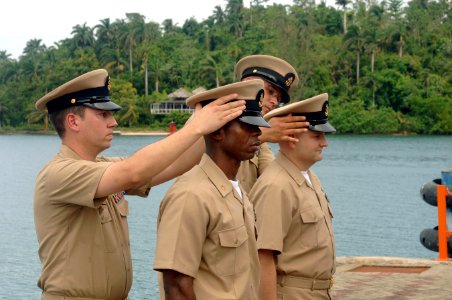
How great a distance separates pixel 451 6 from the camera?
328ft

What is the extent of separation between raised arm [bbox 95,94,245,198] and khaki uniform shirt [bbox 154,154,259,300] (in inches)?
6.6

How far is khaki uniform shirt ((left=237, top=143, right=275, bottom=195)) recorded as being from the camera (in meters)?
4.91

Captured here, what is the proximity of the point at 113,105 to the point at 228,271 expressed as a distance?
827mm

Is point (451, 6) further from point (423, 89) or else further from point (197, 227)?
point (197, 227)

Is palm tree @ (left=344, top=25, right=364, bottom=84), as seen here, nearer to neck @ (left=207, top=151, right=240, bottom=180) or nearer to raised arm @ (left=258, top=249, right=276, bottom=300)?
raised arm @ (left=258, top=249, right=276, bottom=300)

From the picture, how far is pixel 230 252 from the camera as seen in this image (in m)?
3.37

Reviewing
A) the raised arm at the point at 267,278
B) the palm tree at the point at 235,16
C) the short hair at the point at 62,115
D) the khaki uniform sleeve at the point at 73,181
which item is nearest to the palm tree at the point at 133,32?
the palm tree at the point at 235,16

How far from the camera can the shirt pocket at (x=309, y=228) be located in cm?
439

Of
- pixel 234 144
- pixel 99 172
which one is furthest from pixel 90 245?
pixel 234 144

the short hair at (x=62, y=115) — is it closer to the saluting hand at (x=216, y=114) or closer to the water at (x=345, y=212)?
the saluting hand at (x=216, y=114)

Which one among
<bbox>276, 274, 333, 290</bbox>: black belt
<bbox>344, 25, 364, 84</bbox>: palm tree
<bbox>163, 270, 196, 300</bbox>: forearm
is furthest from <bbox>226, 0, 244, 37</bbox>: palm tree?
<bbox>163, 270, 196, 300</bbox>: forearm

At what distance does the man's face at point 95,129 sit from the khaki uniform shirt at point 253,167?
132cm

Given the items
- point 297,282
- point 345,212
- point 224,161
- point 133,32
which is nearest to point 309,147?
point 297,282

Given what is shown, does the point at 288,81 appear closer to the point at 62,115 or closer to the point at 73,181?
the point at 62,115
